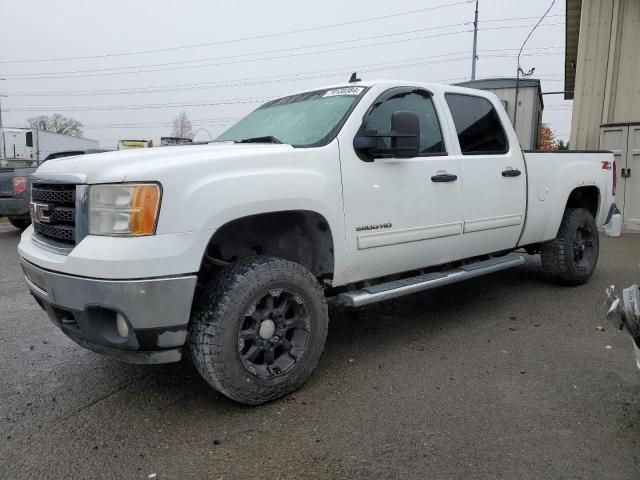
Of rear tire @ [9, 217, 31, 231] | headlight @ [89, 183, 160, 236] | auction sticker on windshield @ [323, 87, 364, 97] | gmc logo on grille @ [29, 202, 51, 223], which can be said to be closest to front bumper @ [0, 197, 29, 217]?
rear tire @ [9, 217, 31, 231]

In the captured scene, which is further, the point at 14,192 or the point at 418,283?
the point at 14,192

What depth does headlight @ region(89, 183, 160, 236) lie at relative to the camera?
8.61ft

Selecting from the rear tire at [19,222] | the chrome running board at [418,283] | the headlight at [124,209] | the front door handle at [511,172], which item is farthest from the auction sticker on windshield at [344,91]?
the rear tire at [19,222]

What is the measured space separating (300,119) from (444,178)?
1.14 meters

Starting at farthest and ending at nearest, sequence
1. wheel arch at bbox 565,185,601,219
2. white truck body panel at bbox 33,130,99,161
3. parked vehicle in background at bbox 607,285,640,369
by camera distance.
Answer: white truck body panel at bbox 33,130,99,161 → wheel arch at bbox 565,185,601,219 → parked vehicle in background at bbox 607,285,640,369

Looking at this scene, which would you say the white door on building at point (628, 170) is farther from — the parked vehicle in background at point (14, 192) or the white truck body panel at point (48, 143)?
the white truck body panel at point (48, 143)

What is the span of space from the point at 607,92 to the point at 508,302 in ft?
24.5

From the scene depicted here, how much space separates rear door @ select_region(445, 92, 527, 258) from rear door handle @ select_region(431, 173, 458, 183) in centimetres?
15

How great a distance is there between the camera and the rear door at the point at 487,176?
426 cm

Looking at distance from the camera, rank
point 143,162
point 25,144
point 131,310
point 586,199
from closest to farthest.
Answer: point 131,310 < point 143,162 < point 586,199 < point 25,144

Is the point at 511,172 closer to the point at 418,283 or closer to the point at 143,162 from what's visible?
the point at 418,283

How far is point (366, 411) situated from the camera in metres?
3.02

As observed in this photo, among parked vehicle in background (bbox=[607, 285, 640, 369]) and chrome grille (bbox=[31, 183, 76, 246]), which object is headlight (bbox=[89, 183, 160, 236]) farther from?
parked vehicle in background (bbox=[607, 285, 640, 369])

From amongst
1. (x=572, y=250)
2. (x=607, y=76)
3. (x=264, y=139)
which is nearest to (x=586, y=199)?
(x=572, y=250)
